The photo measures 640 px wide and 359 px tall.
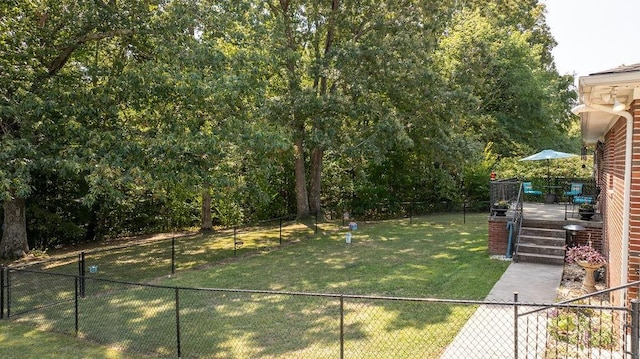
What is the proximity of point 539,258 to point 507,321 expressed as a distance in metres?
4.36

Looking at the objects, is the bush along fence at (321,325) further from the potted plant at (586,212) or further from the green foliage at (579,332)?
the potted plant at (586,212)

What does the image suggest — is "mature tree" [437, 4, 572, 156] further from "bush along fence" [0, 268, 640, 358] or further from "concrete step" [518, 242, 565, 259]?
"bush along fence" [0, 268, 640, 358]

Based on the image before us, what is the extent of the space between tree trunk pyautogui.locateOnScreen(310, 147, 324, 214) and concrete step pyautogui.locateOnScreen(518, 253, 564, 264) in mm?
11345

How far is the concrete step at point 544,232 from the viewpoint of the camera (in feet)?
37.1

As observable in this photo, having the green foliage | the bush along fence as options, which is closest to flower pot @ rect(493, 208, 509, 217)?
the bush along fence

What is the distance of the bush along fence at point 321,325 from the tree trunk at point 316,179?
1212cm

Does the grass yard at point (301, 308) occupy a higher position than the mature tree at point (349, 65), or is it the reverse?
the mature tree at point (349, 65)

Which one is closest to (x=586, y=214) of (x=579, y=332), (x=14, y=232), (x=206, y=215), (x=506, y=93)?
(x=579, y=332)

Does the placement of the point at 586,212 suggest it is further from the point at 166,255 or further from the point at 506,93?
the point at 506,93

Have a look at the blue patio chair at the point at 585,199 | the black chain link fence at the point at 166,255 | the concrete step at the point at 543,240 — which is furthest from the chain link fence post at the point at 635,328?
the blue patio chair at the point at 585,199

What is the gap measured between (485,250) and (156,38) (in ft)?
34.9

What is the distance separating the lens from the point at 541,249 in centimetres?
1080

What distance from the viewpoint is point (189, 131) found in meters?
11.6

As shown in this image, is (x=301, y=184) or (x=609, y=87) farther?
(x=301, y=184)
